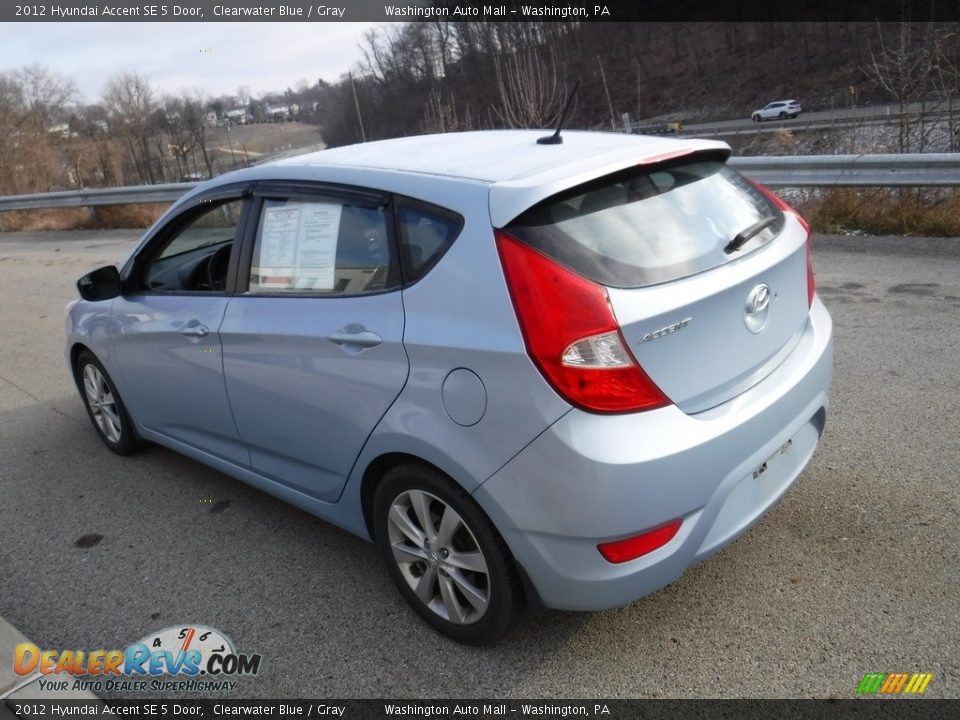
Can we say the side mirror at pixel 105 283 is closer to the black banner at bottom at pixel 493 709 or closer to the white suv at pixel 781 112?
the black banner at bottom at pixel 493 709

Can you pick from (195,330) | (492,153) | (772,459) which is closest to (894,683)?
(772,459)

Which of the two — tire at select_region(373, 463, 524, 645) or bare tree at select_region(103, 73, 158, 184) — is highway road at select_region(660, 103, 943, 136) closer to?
tire at select_region(373, 463, 524, 645)

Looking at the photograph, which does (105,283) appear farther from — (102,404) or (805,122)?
(805,122)

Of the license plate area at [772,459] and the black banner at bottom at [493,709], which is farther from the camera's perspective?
the license plate area at [772,459]

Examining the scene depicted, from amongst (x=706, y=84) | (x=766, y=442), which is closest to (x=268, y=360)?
(x=766, y=442)

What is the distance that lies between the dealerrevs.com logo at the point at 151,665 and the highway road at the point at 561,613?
76 millimetres

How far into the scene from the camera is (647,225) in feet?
8.76

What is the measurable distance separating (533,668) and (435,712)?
0.35 metres

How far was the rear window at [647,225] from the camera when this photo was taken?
8.17 ft

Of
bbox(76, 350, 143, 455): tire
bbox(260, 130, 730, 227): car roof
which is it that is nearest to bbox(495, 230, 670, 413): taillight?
bbox(260, 130, 730, 227): car roof

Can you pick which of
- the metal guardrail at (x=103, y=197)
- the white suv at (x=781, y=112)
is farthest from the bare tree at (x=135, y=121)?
the white suv at (x=781, y=112)

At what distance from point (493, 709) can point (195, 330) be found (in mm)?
2139

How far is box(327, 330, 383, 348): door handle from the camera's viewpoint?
2.79 metres

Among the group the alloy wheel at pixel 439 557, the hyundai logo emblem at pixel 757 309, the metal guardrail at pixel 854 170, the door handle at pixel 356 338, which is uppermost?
the door handle at pixel 356 338
